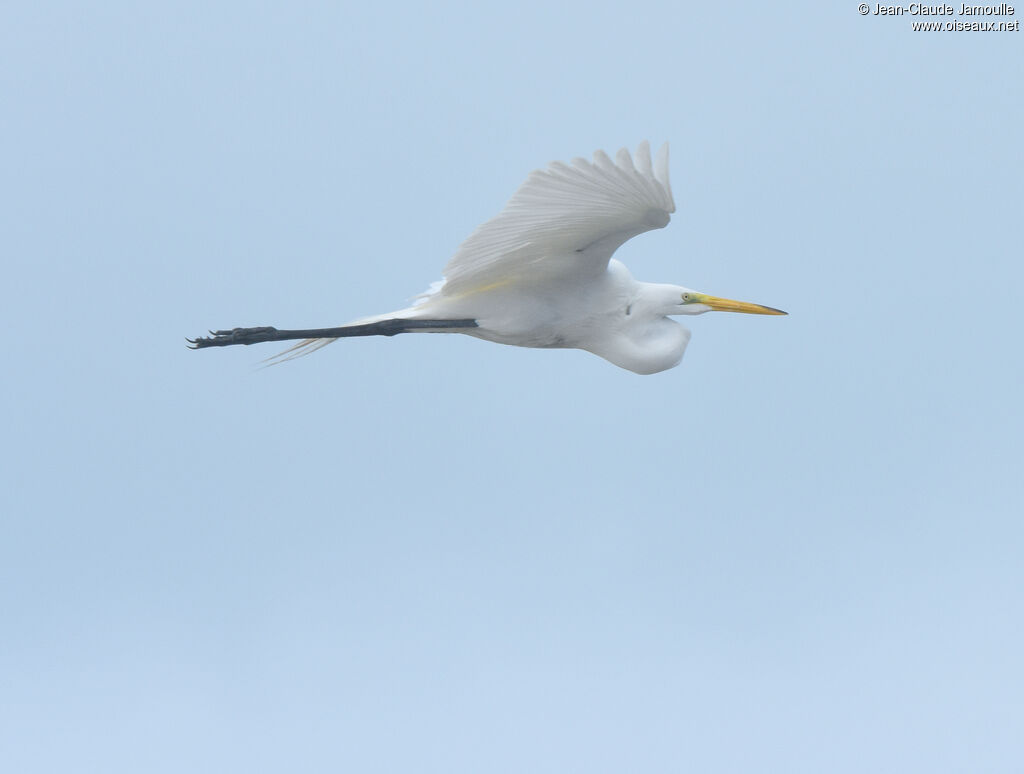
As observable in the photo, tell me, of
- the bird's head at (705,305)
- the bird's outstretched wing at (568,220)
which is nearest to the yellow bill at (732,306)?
the bird's head at (705,305)

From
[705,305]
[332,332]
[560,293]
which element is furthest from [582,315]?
[332,332]

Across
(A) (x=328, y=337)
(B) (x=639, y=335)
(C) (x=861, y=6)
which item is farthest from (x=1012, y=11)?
(A) (x=328, y=337)

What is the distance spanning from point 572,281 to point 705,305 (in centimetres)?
A: 121

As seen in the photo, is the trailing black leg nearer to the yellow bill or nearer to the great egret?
the great egret

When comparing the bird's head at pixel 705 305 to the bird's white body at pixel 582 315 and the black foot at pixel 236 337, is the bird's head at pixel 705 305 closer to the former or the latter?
the bird's white body at pixel 582 315

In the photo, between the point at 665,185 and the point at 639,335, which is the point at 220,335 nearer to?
the point at 639,335

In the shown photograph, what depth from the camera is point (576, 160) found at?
7211 millimetres

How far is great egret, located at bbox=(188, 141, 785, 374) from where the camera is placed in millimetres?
7750

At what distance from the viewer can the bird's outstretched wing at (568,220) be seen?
290 inches

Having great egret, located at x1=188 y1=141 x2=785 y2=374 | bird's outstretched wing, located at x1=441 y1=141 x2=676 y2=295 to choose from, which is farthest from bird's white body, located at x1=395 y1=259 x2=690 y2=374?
bird's outstretched wing, located at x1=441 y1=141 x2=676 y2=295

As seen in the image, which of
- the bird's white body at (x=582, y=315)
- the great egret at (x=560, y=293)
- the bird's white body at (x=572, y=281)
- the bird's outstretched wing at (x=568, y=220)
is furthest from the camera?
the bird's white body at (x=582, y=315)

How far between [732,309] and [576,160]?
2795mm

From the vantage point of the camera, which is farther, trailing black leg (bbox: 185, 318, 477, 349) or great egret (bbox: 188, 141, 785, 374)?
trailing black leg (bbox: 185, 318, 477, 349)

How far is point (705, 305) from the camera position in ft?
31.2
